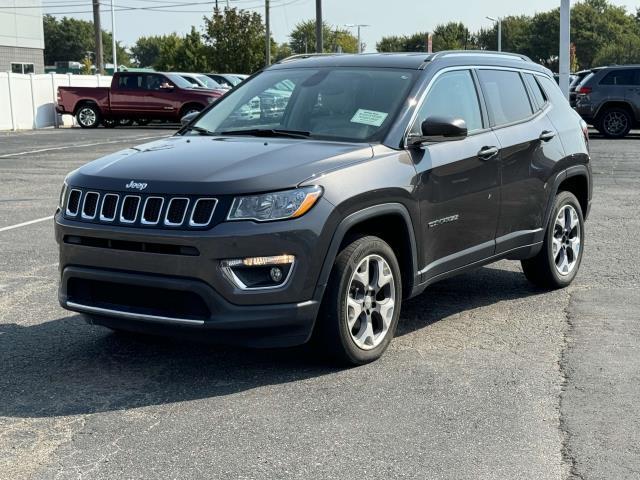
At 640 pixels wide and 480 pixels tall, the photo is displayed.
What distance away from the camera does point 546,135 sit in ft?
23.1

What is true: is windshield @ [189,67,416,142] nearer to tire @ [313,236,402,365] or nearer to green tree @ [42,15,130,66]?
tire @ [313,236,402,365]

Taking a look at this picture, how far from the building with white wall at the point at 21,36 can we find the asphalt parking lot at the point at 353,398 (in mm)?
43450

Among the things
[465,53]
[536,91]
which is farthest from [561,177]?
[465,53]

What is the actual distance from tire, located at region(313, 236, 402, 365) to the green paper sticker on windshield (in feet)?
2.57

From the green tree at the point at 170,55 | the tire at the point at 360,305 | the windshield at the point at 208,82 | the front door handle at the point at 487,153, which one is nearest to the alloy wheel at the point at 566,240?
the front door handle at the point at 487,153

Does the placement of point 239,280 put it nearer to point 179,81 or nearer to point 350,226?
point 350,226

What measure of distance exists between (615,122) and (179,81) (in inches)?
529

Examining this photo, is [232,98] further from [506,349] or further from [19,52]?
[19,52]

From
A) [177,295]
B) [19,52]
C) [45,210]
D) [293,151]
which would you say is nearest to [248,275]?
[177,295]

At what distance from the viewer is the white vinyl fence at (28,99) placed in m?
30.7

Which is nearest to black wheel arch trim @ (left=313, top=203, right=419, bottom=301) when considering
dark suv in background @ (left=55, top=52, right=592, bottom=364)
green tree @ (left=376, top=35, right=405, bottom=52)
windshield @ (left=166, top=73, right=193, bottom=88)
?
dark suv in background @ (left=55, top=52, right=592, bottom=364)

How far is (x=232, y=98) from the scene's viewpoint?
6.66 meters

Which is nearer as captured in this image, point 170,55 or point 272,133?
point 272,133

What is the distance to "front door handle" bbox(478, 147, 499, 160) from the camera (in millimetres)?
6230
